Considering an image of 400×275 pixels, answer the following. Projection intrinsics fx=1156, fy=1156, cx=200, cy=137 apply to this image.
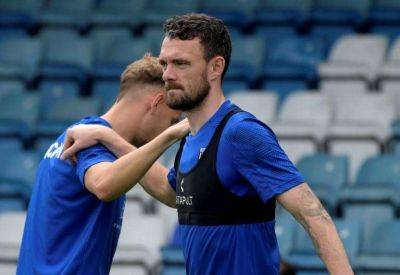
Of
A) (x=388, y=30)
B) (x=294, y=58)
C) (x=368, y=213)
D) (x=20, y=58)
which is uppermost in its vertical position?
(x=388, y=30)

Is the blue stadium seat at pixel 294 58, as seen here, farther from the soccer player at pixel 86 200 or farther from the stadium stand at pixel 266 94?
the soccer player at pixel 86 200

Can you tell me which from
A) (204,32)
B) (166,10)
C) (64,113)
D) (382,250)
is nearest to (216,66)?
(204,32)

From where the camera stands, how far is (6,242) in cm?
800

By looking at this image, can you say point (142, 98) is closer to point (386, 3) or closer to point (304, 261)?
point (304, 261)

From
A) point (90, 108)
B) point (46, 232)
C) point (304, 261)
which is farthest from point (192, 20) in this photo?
point (90, 108)

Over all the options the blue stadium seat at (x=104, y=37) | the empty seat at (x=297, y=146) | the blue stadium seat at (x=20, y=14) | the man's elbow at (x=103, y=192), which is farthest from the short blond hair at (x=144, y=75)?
the blue stadium seat at (x=20, y=14)

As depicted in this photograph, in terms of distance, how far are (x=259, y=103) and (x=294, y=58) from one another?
889mm

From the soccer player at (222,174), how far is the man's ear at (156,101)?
57cm

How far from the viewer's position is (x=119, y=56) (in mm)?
10359

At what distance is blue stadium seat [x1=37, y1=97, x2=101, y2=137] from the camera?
366 inches

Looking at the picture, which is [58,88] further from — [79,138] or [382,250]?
[79,138]

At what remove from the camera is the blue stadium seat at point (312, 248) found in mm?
7102

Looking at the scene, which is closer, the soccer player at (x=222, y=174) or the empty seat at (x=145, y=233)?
the soccer player at (x=222, y=174)

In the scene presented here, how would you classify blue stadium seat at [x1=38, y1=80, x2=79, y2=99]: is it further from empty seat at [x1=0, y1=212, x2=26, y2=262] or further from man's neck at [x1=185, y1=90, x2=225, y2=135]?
man's neck at [x1=185, y1=90, x2=225, y2=135]
